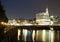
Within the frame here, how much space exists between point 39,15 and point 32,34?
20445 mm

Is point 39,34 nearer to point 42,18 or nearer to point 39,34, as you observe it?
A: point 39,34

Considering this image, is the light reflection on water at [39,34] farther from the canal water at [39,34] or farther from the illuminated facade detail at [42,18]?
the illuminated facade detail at [42,18]

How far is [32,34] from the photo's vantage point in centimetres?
3191

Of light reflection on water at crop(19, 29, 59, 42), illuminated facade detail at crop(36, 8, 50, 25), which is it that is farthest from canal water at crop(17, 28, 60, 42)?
illuminated facade detail at crop(36, 8, 50, 25)

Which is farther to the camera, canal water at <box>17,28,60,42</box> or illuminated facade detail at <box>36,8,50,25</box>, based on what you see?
illuminated facade detail at <box>36,8,50,25</box>

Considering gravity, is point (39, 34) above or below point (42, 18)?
below

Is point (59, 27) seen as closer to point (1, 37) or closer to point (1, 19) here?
point (1, 19)

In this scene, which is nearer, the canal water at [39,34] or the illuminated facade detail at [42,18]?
the canal water at [39,34]

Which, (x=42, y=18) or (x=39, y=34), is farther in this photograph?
(x=42, y=18)

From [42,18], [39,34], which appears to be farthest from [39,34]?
[42,18]

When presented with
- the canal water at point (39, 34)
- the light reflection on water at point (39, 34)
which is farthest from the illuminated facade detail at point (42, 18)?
the canal water at point (39, 34)

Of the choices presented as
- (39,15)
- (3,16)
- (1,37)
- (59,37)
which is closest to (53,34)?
(59,37)

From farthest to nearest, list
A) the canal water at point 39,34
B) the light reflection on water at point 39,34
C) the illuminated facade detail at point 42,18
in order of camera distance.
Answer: the illuminated facade detail at point 42,18 < the light reflection on water at point 39,34 < the canal water at point 39,34

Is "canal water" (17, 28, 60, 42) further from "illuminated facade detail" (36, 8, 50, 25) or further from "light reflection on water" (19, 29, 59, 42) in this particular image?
"illuminated facade detail" (36, 8, 50, 25)
